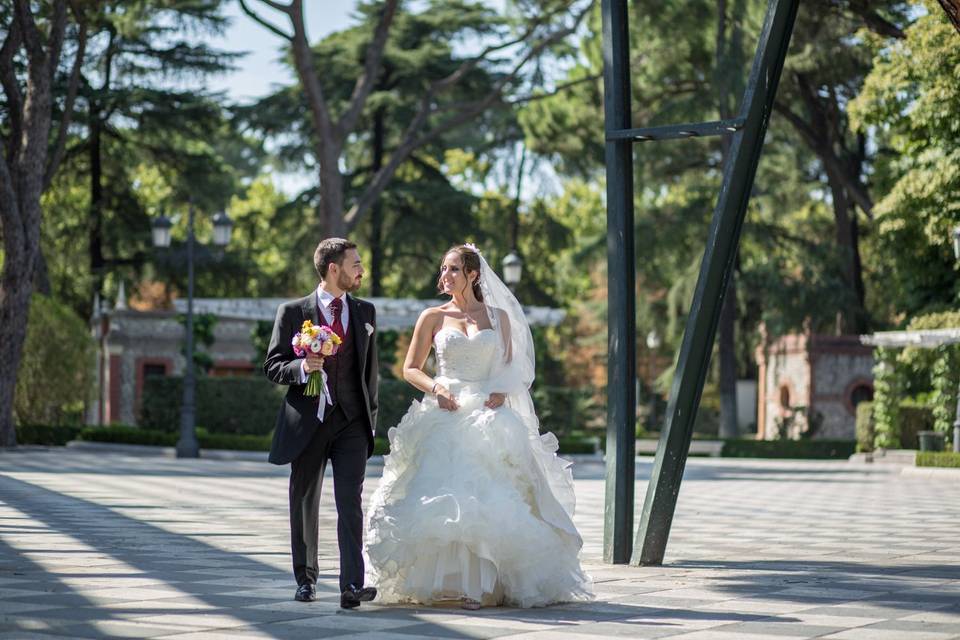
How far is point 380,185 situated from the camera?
1250 inches

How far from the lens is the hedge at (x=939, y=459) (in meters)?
28.6

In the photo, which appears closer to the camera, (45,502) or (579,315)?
(45,502)

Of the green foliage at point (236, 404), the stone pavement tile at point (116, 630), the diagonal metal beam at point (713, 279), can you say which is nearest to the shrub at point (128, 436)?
the green foliage at point (236, 404)

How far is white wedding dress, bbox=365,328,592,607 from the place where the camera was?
767cm

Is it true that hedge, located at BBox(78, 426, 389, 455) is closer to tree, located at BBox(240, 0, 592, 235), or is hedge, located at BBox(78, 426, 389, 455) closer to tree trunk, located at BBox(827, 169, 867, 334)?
tree, located at BBox(240, 0, 592, 235)

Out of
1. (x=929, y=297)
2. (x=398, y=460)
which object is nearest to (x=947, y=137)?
(x=929, y=297)

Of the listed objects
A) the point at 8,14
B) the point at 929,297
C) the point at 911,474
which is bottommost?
the point at 911,474

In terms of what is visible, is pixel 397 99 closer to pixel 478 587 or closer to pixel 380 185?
pixel 380 185

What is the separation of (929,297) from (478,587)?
3149 centimetres

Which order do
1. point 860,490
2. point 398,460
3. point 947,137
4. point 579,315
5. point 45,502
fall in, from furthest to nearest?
point 579,315, point 947,137, point 860,490, point 45,502, point 398,460

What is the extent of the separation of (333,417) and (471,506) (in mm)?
870

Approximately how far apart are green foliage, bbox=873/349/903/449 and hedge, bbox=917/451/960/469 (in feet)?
23.2

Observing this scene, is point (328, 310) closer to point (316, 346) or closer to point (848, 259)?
point (316, 346)

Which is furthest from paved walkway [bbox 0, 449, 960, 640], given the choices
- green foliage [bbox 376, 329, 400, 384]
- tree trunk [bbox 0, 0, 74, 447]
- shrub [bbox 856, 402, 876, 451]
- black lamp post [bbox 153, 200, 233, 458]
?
shrub [bbox 856, 402, 876, 451]
